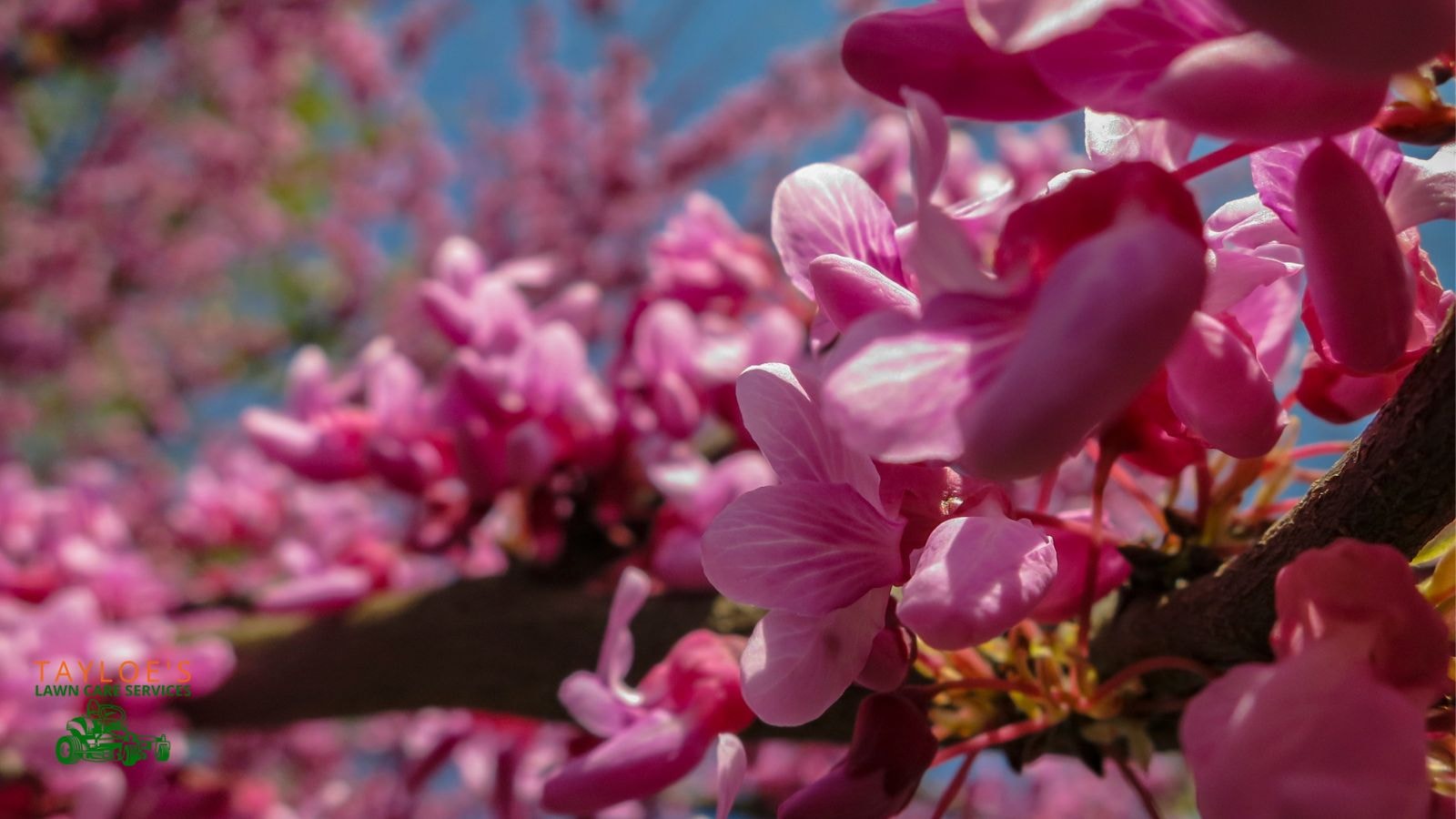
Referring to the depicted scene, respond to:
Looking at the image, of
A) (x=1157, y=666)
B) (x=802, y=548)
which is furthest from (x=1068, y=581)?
(x=802, y=548)

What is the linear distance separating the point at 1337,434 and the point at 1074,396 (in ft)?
2.06

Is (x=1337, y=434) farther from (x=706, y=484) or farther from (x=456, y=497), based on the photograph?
(x=456, y=497)

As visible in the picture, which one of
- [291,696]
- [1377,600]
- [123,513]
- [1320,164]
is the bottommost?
[123,513]

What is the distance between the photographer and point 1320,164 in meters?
0.28

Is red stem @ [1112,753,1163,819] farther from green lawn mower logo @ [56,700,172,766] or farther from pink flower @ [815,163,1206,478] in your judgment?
green lawn mower logo @ [56,700,172,766]

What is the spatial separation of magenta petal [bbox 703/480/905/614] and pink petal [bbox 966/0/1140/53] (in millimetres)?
162

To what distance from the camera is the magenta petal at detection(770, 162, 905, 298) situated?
362 mm

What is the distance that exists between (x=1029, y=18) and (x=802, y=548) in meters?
0.19

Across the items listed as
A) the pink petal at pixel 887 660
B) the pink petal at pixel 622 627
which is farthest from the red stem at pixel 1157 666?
the pink petal at pixel 622 627

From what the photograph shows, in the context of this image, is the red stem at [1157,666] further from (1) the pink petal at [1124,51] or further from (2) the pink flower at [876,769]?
(1) the pink petal at [1124,51]

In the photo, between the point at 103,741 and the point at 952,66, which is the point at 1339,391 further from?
the point at 103,741

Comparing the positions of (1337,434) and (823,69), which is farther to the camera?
(823,69)

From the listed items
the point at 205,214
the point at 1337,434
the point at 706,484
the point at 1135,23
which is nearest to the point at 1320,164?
the point at 1135,23

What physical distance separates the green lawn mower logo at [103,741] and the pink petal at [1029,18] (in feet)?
3.42
